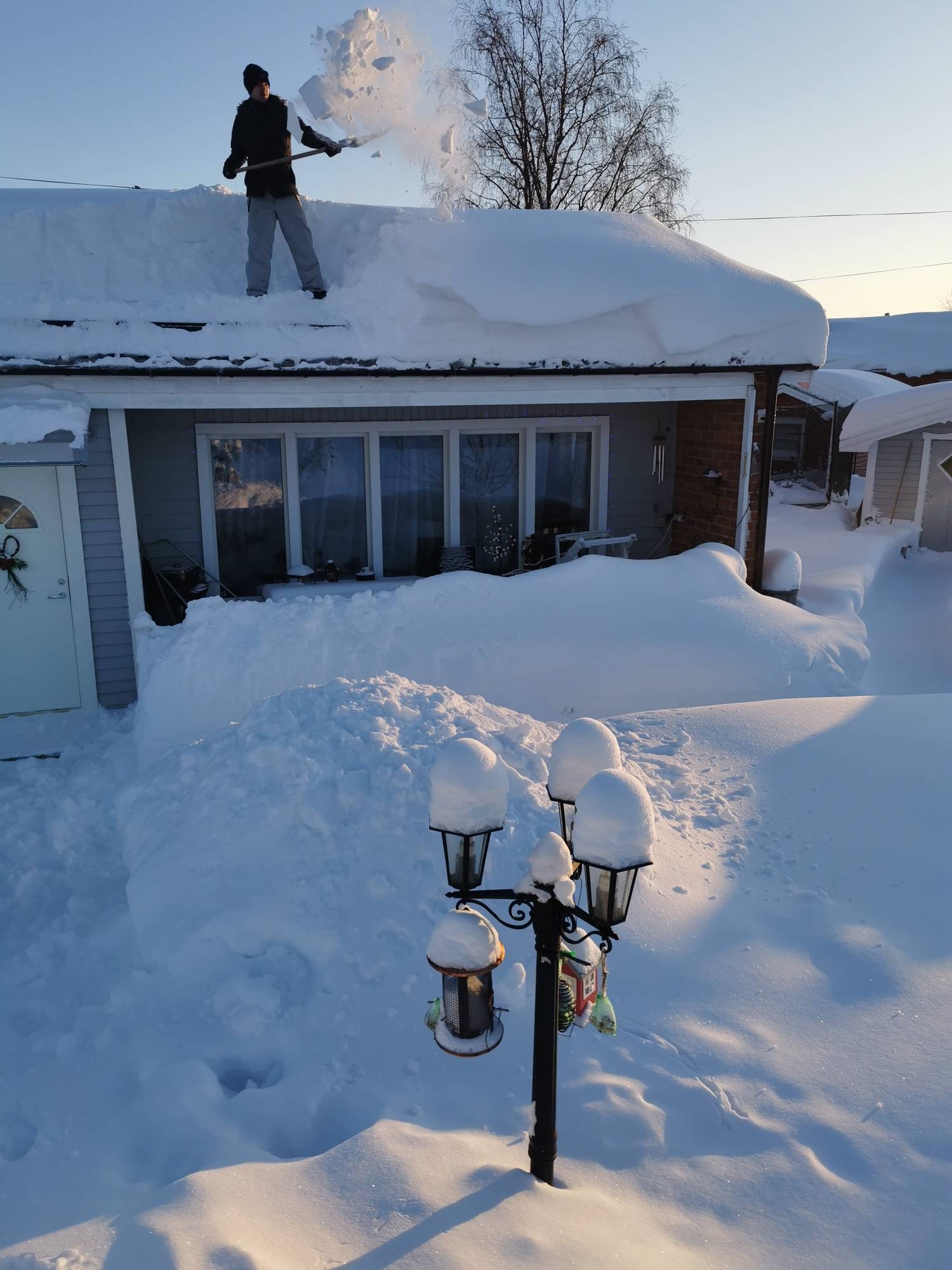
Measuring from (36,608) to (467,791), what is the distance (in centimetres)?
636

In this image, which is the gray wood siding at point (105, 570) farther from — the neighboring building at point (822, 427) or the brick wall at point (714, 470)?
the neighboring building at point (822, 427)

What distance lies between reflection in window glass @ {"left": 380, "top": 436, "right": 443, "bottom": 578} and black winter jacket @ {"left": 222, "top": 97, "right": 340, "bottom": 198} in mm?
2539

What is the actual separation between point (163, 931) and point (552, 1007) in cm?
268

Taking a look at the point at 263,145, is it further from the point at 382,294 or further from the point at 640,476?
the point at 640,476

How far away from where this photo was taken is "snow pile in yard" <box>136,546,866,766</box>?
7.06 meters

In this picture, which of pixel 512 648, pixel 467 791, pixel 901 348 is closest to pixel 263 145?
pixel 512 648

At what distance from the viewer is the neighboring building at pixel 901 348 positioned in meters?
24.8

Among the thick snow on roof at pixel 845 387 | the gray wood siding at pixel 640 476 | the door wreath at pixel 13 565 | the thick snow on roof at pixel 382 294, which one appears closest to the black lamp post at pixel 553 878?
the thick snow on roof at pixel 382 294

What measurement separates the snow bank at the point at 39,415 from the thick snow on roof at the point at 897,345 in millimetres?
23392

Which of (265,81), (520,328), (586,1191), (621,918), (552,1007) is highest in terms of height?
(265,81)

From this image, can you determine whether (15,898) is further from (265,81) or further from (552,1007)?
(265,81)

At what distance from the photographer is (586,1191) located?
3.02 m

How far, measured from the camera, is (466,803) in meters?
2.65

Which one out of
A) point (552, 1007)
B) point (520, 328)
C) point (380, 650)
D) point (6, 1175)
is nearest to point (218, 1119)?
point (6, 1175)
